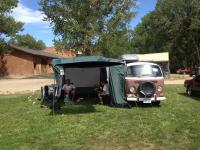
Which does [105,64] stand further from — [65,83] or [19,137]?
[19,137]

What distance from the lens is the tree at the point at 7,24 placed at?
59.5 metres

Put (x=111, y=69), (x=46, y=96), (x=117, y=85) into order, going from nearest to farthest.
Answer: (x=117, y=85), (x=111, y=69), (x=46, y=96)

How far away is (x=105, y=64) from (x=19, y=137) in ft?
25.9

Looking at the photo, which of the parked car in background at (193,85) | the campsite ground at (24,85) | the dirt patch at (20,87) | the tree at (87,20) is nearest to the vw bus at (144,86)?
the parked car in background at (193,85)

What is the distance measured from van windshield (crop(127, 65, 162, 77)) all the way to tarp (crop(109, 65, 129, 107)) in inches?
12.7

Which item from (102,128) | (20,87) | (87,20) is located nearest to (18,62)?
(87,20)

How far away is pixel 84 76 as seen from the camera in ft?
78.7

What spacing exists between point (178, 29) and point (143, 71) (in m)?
57.8

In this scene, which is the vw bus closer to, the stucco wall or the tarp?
the tarp

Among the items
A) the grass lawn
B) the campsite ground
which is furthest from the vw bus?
the campsite ground

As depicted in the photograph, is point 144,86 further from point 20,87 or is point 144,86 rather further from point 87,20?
point 87,20

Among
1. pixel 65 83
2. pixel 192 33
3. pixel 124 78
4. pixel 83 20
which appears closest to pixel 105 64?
Answer: pixel 124 78

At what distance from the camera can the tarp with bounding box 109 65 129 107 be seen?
18859mm

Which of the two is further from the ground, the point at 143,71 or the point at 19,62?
the point at 19,62
